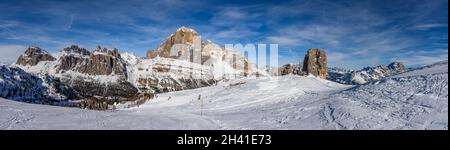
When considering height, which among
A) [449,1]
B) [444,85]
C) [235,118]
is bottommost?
[235,118]

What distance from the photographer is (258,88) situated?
75.8 metres

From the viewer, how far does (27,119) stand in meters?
33.3

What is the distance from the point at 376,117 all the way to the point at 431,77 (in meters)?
11.8

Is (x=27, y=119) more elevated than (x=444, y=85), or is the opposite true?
(x=444, y=85)

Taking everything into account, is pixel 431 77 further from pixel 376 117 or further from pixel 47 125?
pixel 47 125

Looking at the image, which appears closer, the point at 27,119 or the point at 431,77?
the point at 27,119
